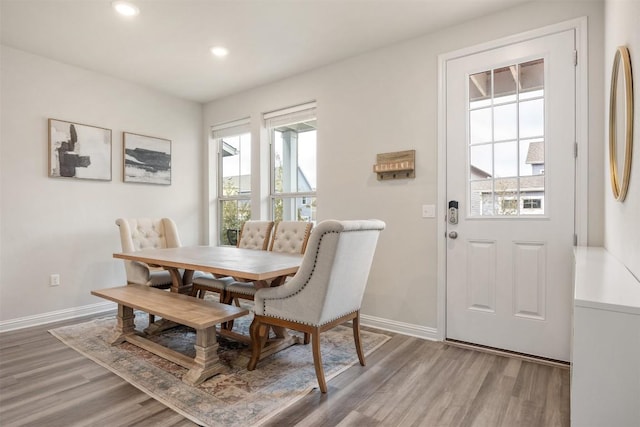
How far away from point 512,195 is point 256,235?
2.32 m

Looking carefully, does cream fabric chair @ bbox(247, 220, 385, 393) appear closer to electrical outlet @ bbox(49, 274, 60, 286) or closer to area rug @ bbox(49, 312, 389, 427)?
area rug @ bbox(49, 312, 389, 427)

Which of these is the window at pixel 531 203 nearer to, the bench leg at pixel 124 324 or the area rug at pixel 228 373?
the area rug at pixel 228 373

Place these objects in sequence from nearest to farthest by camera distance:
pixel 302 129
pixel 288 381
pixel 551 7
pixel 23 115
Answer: pixel 288 381, pixel 551 7, pixel 23 115, pixel 302 129

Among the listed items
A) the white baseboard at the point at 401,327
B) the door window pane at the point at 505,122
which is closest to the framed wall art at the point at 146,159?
the white baseboard at the point at 401,327

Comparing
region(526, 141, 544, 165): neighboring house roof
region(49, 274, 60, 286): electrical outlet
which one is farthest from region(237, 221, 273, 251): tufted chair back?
region(526, 141, 544, 165): neighboring house roof

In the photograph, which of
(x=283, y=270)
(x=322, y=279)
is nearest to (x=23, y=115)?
(x=283, y=270)

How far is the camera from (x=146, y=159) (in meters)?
4.25

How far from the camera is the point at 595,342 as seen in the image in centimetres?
97

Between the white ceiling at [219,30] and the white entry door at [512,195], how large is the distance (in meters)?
0.53

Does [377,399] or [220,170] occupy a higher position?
[220,170]

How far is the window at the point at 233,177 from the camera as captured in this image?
4.60 meters

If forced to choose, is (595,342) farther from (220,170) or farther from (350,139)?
(220,170)

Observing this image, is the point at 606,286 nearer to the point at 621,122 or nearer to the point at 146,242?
the point at 621,122

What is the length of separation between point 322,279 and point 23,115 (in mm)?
3356
